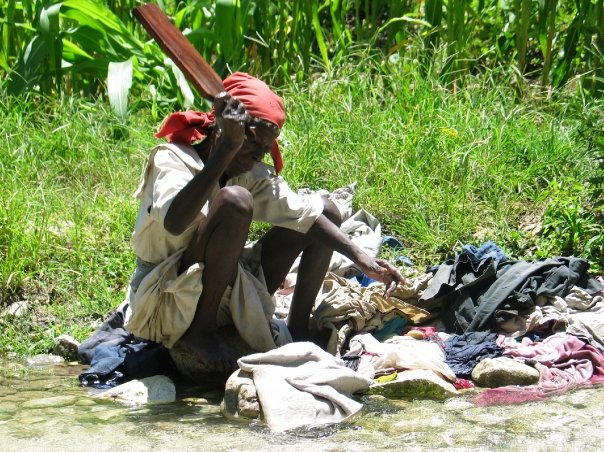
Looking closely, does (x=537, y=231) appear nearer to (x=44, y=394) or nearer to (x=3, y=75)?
(x=44, y=394)

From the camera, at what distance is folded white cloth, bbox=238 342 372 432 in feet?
11.6

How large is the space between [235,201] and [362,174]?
208 cm

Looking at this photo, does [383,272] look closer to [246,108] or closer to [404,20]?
[246,108]

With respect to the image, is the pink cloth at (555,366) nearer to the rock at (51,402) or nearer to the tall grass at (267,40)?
the rock at (51,402)

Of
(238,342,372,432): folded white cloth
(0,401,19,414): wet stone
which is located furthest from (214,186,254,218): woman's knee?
(0,401,19,414): wet stone

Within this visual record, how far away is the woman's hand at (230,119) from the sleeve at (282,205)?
54 cm

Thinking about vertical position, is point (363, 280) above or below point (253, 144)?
below

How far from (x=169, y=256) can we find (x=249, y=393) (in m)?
0.71

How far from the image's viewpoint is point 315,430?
3.46m

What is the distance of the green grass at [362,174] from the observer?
522 centimetres

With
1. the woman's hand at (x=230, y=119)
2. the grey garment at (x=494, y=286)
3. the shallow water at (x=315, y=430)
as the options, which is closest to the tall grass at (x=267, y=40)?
the grey garment at (x=494, y=286)

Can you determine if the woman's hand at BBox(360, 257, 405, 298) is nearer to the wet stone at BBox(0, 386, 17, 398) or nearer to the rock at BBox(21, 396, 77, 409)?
the rock at BBox(21, 396, 77, 409)

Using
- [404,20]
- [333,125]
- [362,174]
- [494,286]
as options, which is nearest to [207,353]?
[494,286]

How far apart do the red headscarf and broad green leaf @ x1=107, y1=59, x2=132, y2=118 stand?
240 cm
